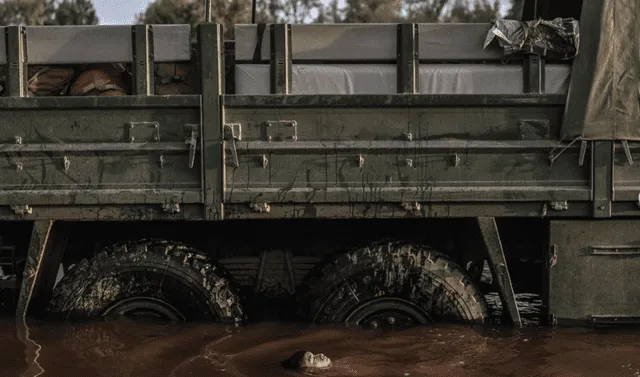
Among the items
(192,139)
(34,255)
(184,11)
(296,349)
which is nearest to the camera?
(296,349)

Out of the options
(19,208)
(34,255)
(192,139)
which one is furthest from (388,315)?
(19,208)

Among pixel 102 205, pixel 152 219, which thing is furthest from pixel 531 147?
pixel 102 205

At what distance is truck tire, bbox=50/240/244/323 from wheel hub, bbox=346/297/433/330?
2.62 feet

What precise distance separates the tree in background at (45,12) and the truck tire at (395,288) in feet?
110

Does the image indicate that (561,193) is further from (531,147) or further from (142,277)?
(142,277)

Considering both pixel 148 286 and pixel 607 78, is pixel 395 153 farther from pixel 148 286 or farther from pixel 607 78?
pixel 148 286

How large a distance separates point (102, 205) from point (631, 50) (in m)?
3.41

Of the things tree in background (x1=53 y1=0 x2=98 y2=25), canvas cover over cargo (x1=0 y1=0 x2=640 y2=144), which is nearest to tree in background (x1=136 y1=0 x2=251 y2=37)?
tree in background (x1=53 y1=0 x2=98 y2=25)

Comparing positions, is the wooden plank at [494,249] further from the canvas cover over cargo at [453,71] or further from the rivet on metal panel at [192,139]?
the rivet on metal panel at [192,139]

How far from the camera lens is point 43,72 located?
4.77 m

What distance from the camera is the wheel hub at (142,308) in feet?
16.0

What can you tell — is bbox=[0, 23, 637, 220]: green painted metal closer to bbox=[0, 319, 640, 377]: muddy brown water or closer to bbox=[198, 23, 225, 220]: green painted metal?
bbox=[198, 23, 225, 220]: green painted metal

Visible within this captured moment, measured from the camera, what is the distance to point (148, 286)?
4.84m

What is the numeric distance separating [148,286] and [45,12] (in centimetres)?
3753
